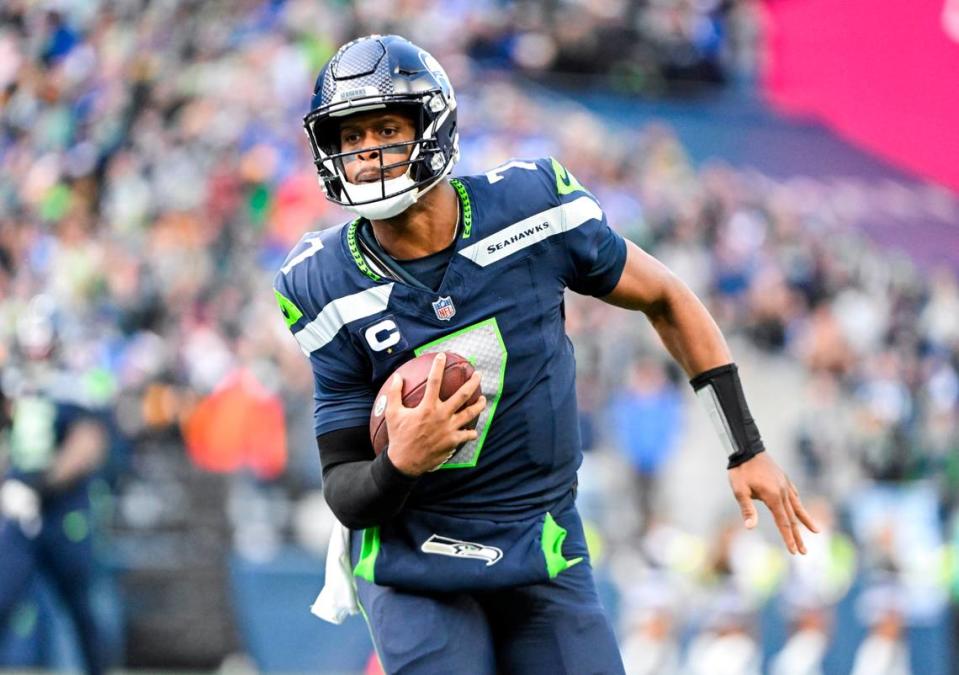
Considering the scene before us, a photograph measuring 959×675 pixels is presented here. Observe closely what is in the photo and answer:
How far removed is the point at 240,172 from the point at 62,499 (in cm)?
513

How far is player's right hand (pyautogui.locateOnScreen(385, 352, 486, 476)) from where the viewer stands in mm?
3320

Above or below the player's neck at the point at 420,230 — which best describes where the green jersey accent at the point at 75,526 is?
below

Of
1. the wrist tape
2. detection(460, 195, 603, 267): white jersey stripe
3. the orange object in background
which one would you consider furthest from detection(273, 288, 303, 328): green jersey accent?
the orange object in background

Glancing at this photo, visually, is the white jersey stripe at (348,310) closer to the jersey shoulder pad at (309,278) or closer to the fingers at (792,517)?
the jersey shoulder pad at (309,278)

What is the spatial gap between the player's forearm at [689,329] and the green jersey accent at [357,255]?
0.72 meters

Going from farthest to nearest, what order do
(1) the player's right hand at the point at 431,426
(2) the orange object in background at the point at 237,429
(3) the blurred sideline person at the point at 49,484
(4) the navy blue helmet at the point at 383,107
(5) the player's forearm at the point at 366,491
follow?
(2) the orange object in background at the point at 237,429, (3) the blurred sideline person at the point at 49,484, (4) the navy blue helmet at the point at 383,107, (5) the player's forearm at the point at 366,491, (1) the player's right hand at the point at 431,426

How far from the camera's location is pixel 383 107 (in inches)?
140

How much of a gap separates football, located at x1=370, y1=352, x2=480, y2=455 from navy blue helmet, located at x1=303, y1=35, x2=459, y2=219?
362 mm

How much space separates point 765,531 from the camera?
10016mm

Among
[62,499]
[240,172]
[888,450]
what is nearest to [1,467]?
[62,499]

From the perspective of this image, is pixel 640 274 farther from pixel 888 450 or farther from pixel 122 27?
pixel 122 27

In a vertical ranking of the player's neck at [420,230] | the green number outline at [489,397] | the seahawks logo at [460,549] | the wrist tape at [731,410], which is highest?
the player's neck at [420,230]

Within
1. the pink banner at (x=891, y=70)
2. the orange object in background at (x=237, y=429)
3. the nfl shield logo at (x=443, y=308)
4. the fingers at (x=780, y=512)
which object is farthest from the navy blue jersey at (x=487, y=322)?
the orange object in background at (x=237, y=429)

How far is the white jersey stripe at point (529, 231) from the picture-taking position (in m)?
3.67
